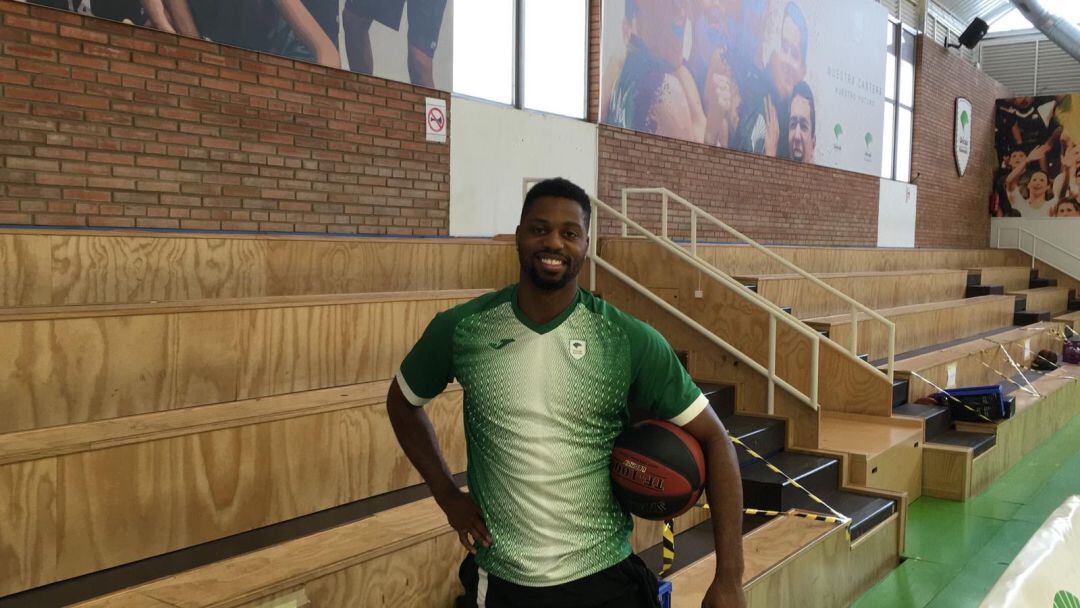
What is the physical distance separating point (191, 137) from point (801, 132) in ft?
27.4

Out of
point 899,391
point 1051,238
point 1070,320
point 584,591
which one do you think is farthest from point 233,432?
point 1051,238

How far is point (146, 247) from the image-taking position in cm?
382

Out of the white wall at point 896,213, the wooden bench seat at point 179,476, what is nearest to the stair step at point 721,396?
the wooden bench seat at point 179,476

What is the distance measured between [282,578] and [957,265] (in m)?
12.7

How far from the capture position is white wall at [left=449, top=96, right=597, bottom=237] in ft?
22.8

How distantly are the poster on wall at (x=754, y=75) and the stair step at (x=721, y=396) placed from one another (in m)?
3.79

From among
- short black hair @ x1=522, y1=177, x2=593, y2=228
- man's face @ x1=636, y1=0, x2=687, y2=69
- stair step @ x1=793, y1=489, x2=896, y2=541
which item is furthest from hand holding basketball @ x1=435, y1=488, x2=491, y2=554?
man's face @ x1=636, y1=0, x2=687, y2=69

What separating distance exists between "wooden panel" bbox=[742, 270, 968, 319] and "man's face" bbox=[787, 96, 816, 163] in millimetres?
2249

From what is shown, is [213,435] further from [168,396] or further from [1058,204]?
[1058,204]

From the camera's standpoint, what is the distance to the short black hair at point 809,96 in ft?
36.7

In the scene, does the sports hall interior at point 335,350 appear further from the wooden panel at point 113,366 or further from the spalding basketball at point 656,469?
the spalding basketball at point 656,469

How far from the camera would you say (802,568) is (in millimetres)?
3480

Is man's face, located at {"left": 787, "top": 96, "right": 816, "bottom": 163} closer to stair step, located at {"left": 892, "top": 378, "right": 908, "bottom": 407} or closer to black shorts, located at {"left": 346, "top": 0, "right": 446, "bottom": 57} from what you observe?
stair step, located at {"left": 892, "top": 378, "right": 908, "bottom": 407}

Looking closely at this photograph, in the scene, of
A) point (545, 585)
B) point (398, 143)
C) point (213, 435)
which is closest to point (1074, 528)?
point (545, 585)
